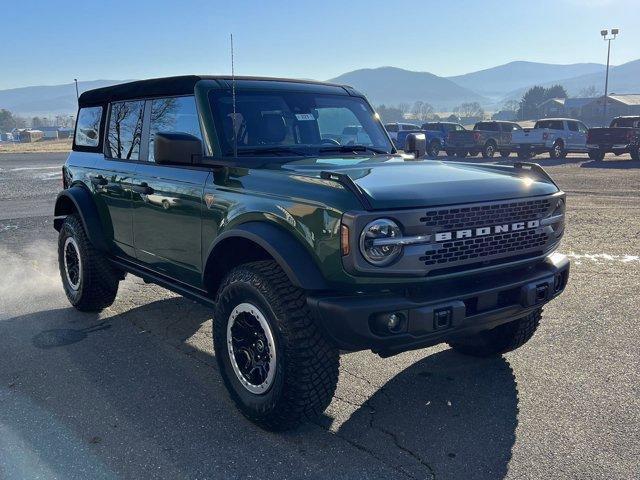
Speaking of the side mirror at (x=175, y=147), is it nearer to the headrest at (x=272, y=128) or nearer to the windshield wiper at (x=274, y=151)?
the windshield wiper at (x=274, y=151)

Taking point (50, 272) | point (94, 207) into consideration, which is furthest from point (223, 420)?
point (50, 272)

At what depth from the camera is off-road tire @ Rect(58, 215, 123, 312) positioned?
17.0 feet

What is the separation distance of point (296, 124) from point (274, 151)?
1.26 ft

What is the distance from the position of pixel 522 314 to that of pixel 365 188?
1263 mm

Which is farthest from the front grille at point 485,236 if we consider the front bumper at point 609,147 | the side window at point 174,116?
the front bumper at point 609,147

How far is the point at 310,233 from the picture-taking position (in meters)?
2.95

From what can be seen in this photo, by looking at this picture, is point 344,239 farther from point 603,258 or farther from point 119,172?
point 603,258

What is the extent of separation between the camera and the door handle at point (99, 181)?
4.94m

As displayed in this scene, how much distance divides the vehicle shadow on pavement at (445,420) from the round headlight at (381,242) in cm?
105

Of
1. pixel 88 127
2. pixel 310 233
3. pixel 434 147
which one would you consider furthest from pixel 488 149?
pixel 310 233

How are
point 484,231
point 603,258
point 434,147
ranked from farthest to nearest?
point 434,147 → point 603,258 → point 484,231

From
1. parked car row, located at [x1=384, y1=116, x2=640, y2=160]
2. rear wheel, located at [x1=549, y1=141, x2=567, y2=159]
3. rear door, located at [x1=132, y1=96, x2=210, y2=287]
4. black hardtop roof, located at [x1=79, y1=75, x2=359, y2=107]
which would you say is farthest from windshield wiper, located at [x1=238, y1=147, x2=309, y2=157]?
rear wheel, located at [x1=549, y1=141, x2=567, y2=159]

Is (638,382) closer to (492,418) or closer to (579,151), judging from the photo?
(492,418)

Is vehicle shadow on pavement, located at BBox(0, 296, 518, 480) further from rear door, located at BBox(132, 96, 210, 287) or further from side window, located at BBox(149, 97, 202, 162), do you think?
side window, located at BBox(149, 97, 202, 162)
